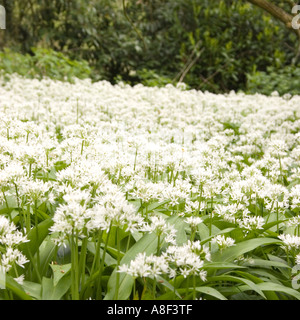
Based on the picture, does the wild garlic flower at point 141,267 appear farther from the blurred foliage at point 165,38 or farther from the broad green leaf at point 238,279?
the blurred foliage at point 165,38

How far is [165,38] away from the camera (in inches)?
568

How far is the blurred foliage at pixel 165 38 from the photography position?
43.0 feet

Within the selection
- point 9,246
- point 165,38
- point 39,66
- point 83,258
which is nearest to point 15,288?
point 9,246

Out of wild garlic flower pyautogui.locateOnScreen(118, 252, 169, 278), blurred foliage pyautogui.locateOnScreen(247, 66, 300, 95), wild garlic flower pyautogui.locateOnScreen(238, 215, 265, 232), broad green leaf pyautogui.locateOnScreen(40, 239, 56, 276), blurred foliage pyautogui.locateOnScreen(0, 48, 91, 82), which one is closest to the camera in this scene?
wild garlic flower pyautogui.locateOnScreen(118, 252, 169, 278)

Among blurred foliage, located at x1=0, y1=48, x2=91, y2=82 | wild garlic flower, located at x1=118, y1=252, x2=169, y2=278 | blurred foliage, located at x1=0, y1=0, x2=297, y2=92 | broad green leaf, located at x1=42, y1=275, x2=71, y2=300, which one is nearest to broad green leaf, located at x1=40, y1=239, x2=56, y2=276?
broad green leaf, located at x1=42, y1=275, x2=71, y2=300

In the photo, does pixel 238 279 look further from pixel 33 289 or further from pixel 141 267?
pixel 33 289

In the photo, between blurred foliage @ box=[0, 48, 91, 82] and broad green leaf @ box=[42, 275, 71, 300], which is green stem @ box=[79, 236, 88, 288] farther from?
blurred foliage @ box=[0, 48, 91, 82]

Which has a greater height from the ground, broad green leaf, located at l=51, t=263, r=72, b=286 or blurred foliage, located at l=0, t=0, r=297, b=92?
blurred foliage, located at l=0, t=0, r=297, b=92

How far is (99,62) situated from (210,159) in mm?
11222

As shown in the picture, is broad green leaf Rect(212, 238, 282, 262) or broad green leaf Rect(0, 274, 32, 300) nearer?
broad green leaf Rect(0, 274, 32, 300)

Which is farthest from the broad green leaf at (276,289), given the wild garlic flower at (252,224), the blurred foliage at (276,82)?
the blurred foliage at (276,82)

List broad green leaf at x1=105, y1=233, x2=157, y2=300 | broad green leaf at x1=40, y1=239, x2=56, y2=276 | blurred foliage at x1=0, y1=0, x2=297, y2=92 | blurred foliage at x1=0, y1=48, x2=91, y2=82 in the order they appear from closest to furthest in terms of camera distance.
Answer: broad green leaf at x1=105, y1=233, x2=157, y2=300 → broad green leaf at x1=40, y1=239, x2=56, y2=276 → blurred foliage at x1=0, y1=48, x2=91, y2=82 → blurred foliage at x1=0, y1=0, x2=297, y2=92

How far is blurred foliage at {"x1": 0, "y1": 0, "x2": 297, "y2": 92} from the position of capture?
43.0 ft
